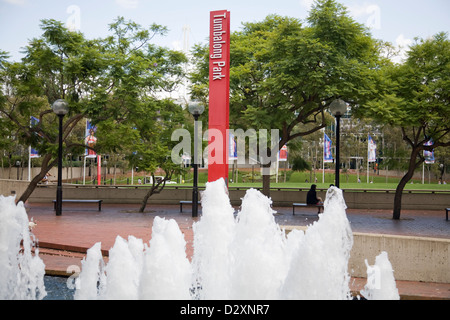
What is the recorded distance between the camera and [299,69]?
14680mm

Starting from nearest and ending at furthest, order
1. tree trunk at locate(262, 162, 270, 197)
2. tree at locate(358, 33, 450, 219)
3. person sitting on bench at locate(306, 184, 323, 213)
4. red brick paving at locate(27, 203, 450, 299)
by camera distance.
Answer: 1. red brick paving at locate(27, 203, 450, 299)
2. tree at locate(358, 33, 450, 219)
3. person sitting on bench at locate(306, 184, 323, 213)
4. tree trunk at locate(262, 162, 270, 197)

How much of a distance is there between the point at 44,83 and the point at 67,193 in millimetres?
6291

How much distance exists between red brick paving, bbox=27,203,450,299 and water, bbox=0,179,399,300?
0.95m

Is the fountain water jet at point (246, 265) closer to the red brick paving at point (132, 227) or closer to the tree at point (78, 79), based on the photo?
the red brick paving at point (132, 227)

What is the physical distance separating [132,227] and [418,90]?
10.9 metres

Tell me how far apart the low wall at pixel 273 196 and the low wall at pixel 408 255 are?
12.9m

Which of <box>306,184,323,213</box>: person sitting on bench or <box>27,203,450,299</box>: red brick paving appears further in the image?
<box>306,184,323,213</box>: person sitting on bench

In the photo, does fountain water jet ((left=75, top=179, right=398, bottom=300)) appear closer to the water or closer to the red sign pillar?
the water

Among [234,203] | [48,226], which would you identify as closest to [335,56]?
[234,203]

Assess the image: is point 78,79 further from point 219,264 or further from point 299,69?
point 219,264

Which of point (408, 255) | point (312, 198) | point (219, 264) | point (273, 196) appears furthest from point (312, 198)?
point (219, 264)

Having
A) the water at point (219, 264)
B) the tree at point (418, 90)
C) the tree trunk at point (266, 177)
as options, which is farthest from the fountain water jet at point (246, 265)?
the tree trunk at point (266, 177)

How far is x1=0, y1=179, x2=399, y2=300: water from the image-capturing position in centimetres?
506

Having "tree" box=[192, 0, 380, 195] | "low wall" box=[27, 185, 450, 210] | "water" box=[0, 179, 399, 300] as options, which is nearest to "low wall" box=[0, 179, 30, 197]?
"low wall" box=[27, 185, 450, 210]
